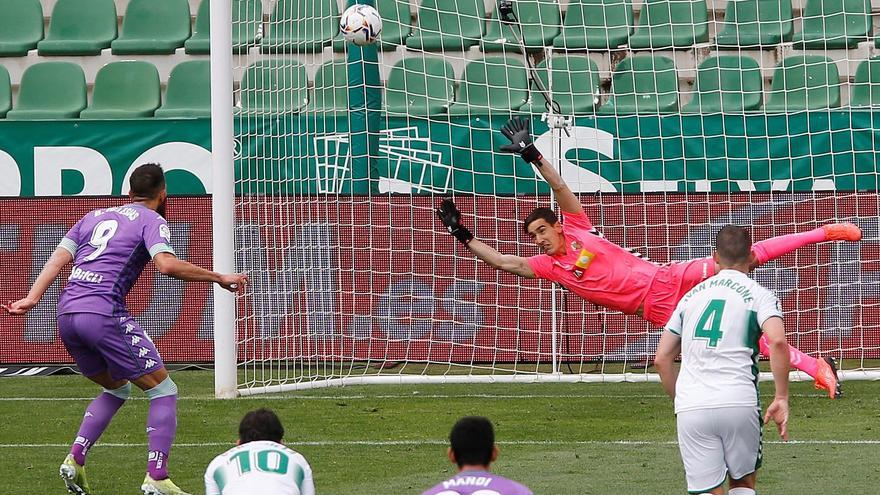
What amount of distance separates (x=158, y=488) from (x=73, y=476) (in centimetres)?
51

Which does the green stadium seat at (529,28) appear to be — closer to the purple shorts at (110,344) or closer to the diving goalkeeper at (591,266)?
the diving goalkeeper at (591,266)

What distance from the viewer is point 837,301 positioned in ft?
44.9

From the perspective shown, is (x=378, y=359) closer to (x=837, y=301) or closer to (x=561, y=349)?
(x=561, y=349)

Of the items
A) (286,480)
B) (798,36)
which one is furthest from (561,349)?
(286,480)

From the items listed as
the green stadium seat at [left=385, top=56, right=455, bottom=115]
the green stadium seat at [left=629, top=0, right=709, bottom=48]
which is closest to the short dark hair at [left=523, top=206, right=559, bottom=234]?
the green stadium seat at [left=385, top=56, right=455, bottom=115]

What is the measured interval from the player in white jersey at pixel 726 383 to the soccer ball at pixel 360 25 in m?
6.77

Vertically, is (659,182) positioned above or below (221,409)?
above

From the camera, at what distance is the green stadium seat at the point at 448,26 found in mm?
16750

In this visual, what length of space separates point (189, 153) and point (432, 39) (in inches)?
143

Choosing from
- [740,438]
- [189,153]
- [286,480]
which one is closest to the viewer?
[286,480]

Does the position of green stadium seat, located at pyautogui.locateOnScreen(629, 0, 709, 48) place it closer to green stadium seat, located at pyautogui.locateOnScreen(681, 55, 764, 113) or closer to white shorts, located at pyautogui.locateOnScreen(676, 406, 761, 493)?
green stadium seat, located at pyautogui.locateOnScreen(681, 55, 764, 113)

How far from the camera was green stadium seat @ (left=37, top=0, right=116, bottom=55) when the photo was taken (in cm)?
1881

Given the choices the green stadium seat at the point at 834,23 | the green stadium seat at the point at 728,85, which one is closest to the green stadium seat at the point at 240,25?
the green stadium seat at the point at 728,85

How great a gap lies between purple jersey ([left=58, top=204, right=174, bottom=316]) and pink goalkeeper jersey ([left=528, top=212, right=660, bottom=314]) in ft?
10.4
